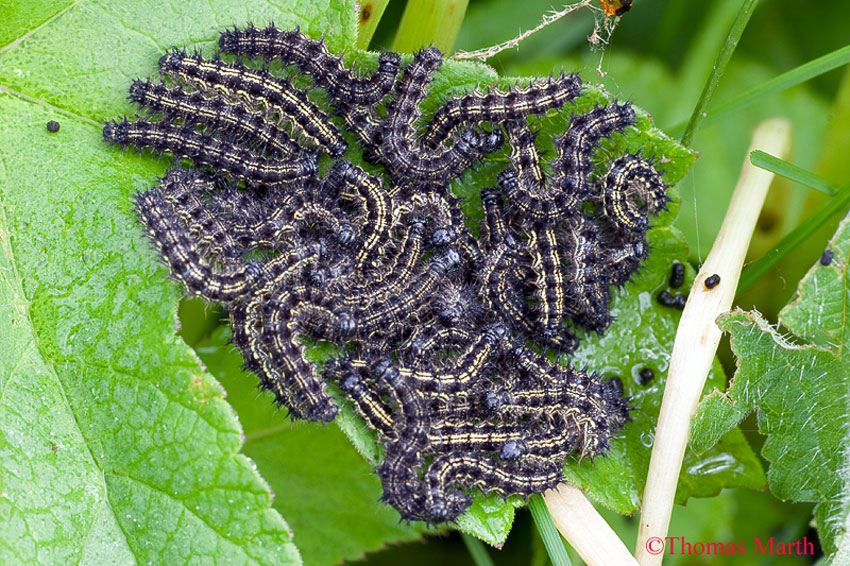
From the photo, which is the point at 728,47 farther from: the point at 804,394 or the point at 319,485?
the point at 319,485

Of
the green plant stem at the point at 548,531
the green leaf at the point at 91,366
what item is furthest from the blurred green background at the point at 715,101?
the green leaf at the point at 91,366

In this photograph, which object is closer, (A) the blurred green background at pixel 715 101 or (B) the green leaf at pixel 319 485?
(B) the green leaf at pixel 319 485

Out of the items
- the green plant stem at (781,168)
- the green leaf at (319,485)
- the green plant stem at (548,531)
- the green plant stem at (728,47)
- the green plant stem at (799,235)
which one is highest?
the green plant stem at (728,47)

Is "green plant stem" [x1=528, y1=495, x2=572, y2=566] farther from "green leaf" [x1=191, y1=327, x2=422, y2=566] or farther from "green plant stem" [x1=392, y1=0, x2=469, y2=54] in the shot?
"green plant stem" [x1=392, y1=0, x2=469, y2=54]

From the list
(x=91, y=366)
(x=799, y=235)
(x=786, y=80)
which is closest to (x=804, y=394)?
(x=799, y=235)

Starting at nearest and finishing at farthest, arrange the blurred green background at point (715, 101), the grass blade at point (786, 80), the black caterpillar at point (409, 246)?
1. the black caterpillar at point (409, 246)
2. the grass blade at point (786, 80)
3. the blurred green background at point (715, 101)

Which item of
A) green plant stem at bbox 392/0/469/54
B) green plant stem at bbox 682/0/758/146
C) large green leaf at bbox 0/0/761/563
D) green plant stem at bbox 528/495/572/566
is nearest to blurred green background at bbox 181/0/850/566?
green plant stem at bbox 682/0/758/146

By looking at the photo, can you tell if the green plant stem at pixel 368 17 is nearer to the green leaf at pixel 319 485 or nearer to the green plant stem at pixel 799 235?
the green leaf at pixel 319 485

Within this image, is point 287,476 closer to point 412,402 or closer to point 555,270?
point 412,402
